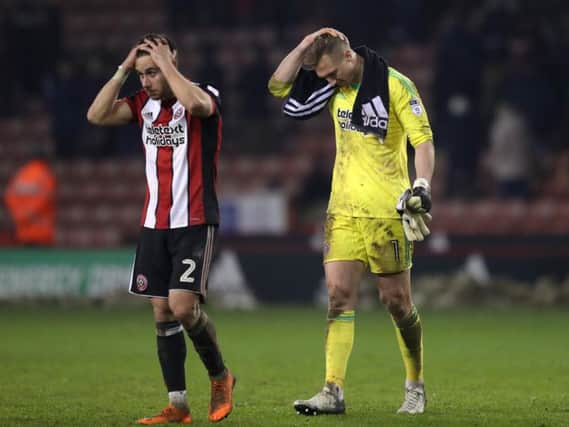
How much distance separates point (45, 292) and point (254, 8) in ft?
27.1

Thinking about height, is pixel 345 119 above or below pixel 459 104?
above

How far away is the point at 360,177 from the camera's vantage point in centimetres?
813

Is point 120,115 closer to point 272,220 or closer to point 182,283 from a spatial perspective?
point 182,283

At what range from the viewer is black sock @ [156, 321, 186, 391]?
7.77 m

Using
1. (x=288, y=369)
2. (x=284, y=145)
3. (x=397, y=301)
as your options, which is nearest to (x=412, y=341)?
(x=397, y=301)

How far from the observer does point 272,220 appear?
1991 cm

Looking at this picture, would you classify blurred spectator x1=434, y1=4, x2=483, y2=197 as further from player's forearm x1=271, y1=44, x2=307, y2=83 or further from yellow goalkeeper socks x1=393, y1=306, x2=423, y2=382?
player's forearm x1=271, y1=44, x2=307, y2=83

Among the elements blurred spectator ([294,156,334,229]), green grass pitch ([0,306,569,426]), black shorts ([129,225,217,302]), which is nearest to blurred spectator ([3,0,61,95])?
blurred spectator ([294,156,334,229])

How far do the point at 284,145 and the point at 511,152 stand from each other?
453cm

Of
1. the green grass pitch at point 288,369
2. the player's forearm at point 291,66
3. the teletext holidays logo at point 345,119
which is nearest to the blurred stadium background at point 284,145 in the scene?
the green grass pitch at point 288,369

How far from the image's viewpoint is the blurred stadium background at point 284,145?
1808 cm

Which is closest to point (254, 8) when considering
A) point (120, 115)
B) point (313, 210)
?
point (313, 210)

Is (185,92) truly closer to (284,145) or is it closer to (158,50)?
(158,50)

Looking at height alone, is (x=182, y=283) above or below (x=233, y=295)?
above
